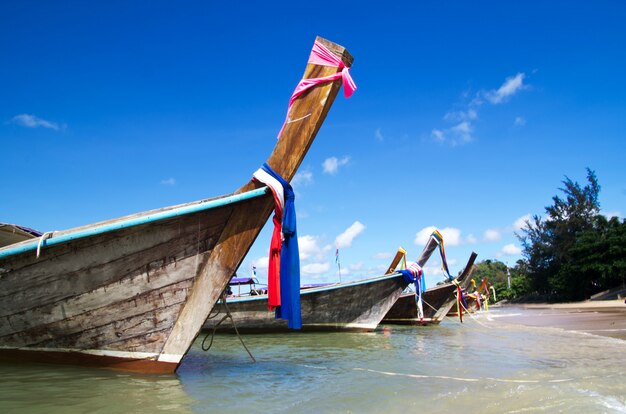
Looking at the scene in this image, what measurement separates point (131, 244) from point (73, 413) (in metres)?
1.51

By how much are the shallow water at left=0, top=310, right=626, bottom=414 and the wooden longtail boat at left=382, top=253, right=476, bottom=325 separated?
873cm

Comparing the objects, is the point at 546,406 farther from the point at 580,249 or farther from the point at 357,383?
the point at 580,249

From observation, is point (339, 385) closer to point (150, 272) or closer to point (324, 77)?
point (150, 272)

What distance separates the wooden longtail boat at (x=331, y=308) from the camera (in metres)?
10.3

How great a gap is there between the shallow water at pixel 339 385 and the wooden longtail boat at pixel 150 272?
0.33 meters

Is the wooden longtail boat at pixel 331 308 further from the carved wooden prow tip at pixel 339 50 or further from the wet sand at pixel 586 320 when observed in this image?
the carved wooden prow tip at pixel 339 50

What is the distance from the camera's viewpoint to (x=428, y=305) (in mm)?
15203

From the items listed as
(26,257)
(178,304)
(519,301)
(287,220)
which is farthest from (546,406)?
(519,301)

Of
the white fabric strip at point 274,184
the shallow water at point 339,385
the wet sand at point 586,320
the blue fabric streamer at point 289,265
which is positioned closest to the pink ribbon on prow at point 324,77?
the white fabric strip at point 274,184

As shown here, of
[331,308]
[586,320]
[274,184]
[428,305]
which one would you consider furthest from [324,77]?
[586,320]

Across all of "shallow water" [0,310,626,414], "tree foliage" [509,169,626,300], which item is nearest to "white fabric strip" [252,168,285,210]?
"shallow water" [0,310,626,414]

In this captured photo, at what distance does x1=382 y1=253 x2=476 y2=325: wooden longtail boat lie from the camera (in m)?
15.2

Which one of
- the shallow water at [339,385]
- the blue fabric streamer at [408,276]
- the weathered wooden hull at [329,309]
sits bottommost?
the shallow water at [339,385]

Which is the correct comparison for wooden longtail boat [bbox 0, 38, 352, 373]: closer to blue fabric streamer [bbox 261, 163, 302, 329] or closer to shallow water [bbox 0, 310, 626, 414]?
blue fabric streamer [bbox 261, 163, 302, 329]
